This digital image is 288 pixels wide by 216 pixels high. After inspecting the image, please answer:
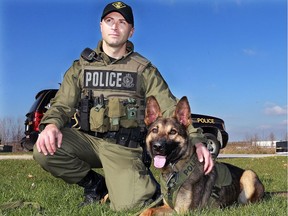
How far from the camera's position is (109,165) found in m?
4.93

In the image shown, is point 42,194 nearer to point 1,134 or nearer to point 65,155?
point 65,155

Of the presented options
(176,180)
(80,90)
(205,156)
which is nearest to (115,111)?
(80,90)

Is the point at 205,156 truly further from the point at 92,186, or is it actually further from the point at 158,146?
the point at 92,186

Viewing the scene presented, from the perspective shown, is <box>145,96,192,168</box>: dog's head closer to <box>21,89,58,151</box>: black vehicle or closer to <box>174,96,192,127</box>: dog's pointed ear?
<box>174,96,192,127</box>: dog's pointed ear

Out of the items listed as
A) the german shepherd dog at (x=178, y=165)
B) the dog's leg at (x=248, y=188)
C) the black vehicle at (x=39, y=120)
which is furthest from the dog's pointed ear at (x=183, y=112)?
the black vehicle at (x=39, y=120)

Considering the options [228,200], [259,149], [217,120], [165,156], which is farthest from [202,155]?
[259,149]

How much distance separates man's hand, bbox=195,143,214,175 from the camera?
4.12 m

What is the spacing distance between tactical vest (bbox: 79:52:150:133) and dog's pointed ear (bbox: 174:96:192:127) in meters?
0.82

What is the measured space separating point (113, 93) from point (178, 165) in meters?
1.29

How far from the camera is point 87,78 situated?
5.04 meters

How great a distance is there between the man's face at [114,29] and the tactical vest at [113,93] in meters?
0.25

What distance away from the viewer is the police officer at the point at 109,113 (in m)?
4.86

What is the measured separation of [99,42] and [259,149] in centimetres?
2553

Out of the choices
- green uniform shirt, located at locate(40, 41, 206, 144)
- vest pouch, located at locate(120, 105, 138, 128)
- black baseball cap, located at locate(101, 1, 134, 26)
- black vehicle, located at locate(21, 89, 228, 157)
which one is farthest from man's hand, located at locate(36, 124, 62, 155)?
black vehicle, located at locate(21, 89, 228, 157)
